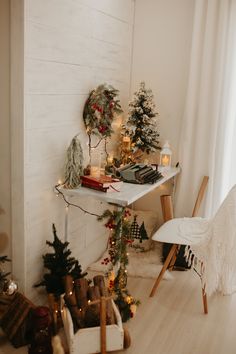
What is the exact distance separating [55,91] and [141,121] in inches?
38.7

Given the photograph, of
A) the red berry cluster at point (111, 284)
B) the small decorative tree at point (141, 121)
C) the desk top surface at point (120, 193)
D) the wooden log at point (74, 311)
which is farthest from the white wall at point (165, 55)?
the wooden log at point (74, 311)

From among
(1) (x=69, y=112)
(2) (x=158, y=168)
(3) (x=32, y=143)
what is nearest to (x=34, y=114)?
(3) (x=32, y=143)

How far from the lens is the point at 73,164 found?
2.84 metres

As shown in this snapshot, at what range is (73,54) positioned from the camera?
113 inches

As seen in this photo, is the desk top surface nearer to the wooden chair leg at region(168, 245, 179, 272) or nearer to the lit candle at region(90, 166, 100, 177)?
the lit candle at region(90, 166, 100, 177)

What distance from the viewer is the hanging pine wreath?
10.1 feet

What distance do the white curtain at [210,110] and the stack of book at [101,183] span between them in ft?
3.28

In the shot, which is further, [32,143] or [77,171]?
[77,171]

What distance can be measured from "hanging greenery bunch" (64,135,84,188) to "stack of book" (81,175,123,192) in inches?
2.7

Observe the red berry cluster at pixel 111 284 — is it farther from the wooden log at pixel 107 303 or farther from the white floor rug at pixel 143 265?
the white floor rug at pixel 143 265

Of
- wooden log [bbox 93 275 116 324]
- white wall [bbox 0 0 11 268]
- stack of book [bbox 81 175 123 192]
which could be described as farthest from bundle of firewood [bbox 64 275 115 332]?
stack of book [bbox 81 175 123 192]

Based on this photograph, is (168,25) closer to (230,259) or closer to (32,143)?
(32,143)

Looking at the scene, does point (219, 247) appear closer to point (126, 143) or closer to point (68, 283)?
point (68, 283)

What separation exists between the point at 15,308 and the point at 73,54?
5.49 ft
